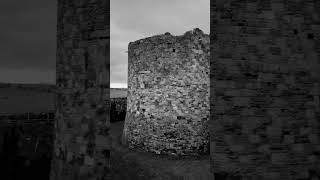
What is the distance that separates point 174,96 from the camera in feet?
34.2

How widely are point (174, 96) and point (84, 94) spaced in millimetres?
6022

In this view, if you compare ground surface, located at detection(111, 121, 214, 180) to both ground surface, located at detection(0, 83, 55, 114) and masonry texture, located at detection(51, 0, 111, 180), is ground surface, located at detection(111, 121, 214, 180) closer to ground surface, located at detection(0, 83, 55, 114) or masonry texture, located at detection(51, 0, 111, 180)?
masonry texture, located at detection(51, 0, 111, 180)

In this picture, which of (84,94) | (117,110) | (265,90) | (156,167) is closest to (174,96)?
(156,167)

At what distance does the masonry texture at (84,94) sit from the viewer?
4582 mm

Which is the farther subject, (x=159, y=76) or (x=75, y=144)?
(x=159, y=76)

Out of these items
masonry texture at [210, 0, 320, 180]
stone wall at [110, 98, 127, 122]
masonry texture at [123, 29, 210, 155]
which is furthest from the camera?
stone wall at [110, 98, 127, 122]

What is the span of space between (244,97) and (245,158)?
0.97 metres

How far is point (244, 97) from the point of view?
4102mm

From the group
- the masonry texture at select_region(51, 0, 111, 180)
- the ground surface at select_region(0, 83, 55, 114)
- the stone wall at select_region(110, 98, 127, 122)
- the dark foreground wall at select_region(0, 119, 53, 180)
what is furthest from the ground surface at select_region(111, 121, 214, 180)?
the stone wall at select_region(110, 98, 127, 122)

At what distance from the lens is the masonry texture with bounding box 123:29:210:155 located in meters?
10.3

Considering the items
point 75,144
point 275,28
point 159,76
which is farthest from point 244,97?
point 159,76

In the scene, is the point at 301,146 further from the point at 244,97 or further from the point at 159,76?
the point at 159,76

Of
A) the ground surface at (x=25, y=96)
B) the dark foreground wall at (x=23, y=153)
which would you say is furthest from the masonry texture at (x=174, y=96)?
the dark foreground wall at (x=23, y=153)

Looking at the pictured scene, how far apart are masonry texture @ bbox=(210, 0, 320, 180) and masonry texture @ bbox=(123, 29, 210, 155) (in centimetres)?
616
